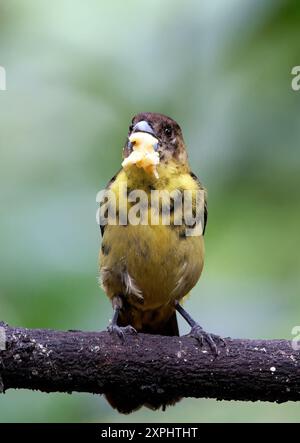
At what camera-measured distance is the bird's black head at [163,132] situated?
4168 millimetres

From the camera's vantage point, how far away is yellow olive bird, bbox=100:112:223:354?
418 centimetres

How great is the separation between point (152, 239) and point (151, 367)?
594mm

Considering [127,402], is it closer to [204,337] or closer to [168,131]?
[204,337]

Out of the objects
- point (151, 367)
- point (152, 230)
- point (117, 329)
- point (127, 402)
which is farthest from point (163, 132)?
point (127, 402)

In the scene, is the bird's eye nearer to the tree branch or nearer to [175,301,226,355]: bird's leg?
[175,301,226,355]: bird's leg

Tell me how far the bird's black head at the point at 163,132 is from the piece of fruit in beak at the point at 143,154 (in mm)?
37

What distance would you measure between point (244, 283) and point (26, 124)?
144 cm

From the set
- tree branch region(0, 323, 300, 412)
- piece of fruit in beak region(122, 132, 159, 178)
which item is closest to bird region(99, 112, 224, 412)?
piece of fruit in beak region(122, 132, 159, 178)

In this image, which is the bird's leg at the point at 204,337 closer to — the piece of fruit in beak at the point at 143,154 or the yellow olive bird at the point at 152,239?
the yellow olive bird at the point at 152,239

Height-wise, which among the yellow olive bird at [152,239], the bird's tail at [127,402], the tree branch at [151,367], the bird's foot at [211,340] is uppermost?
the yellow olive bird at [152,239]

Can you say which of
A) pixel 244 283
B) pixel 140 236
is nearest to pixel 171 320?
pixel 140 236

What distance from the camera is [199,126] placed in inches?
169

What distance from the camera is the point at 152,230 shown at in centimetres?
419

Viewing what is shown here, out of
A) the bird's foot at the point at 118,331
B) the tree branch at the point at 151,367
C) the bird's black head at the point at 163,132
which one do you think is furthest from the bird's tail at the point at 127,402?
the bird's black head at the point at 163,132
